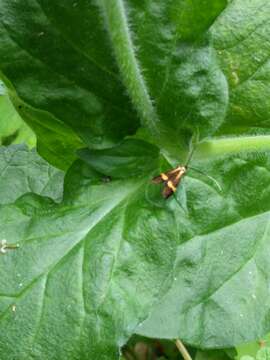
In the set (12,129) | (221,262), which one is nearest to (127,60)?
(221,262)

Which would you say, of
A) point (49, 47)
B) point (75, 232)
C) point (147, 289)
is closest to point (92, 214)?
point (75, 232)

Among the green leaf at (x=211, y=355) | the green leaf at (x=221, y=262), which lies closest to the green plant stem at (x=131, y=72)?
the green leaf at (x=221, y=262)

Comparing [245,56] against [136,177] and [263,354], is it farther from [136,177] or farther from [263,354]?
[263,354]

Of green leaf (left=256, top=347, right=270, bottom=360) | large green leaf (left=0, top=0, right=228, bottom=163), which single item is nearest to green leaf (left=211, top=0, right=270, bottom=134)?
large green leaf (left=0, top=0, right=228, bottom=163)

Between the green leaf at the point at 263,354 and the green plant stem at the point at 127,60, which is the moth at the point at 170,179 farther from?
the green leaf at the point at 263,354

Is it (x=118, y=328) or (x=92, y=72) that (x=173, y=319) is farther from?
(x=92, y=72)

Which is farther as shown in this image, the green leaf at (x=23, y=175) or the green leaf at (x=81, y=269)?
the green leaf at (x=23, y=175)
